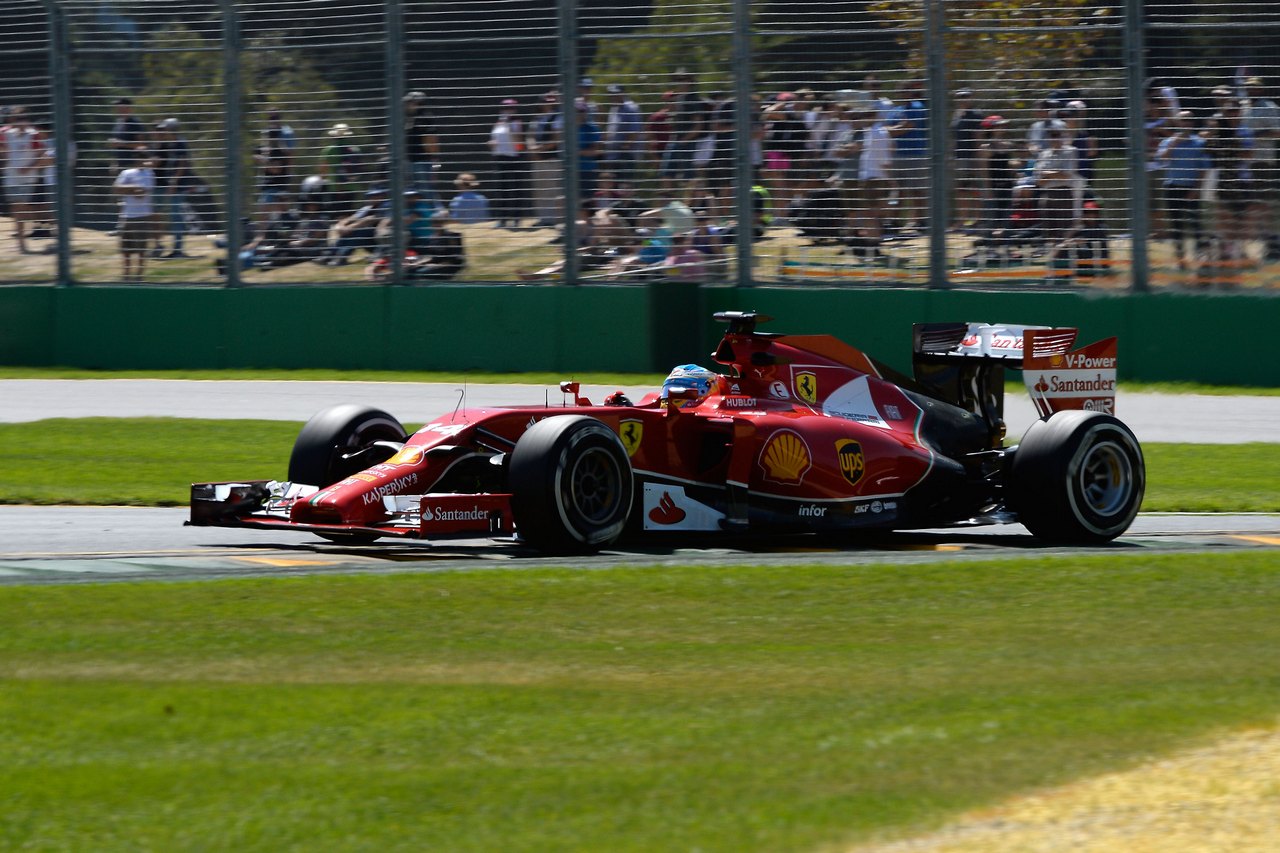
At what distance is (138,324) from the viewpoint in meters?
23.0

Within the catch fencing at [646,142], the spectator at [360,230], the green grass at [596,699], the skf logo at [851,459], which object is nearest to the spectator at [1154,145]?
the catch fencing at [646,142]

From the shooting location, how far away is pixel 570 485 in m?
9.72

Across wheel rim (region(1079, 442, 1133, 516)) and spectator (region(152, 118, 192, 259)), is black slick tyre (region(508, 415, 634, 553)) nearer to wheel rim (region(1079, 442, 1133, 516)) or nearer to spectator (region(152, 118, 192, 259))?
wheel rim (region(1079, 442, 1133, 516))

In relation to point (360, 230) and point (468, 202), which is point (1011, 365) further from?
point (360, 230)

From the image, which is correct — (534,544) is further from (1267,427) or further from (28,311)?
(28,311)

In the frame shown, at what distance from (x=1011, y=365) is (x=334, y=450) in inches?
168

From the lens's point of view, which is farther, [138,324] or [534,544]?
Result: [138,324]

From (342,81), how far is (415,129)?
1.24 m

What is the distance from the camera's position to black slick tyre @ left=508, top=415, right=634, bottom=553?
31.5 ft

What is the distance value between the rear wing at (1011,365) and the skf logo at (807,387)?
934 mm

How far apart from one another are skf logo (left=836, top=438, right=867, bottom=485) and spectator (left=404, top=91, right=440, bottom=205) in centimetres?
1216

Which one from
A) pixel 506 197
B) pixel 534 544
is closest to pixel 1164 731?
pixel 534 544

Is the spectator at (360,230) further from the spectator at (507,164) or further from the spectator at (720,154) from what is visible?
the spectator at (720,154)

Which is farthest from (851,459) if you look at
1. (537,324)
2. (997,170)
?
(537,324)
